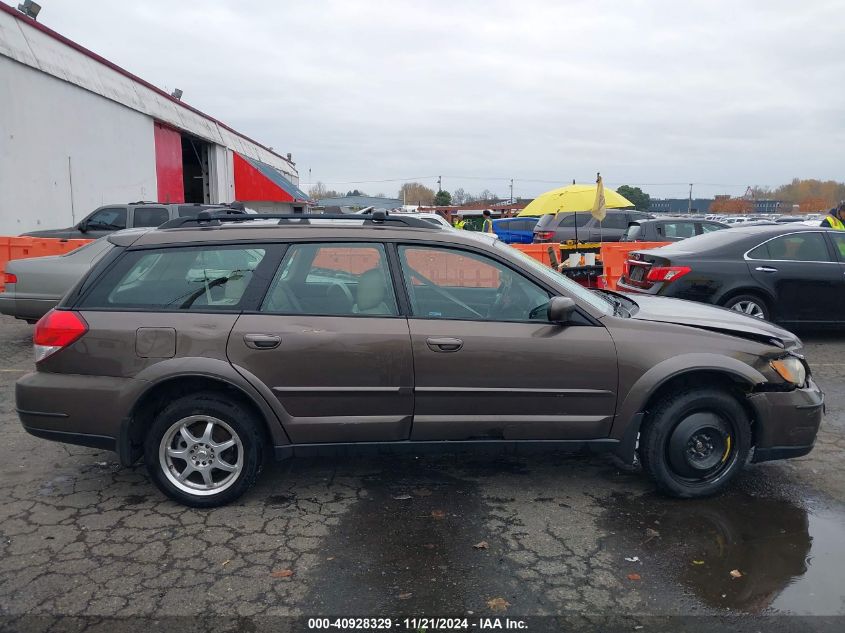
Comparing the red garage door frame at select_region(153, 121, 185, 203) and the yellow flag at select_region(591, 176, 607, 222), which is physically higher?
the red garage door frame at select_region(153, 121, 185, 203)

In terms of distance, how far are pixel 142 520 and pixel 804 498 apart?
3980 mm

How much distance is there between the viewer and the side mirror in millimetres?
3791

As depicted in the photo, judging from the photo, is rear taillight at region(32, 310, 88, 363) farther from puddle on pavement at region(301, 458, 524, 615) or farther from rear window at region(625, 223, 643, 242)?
rear window at region(625, 223, 643, 242)

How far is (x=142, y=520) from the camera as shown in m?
3.80

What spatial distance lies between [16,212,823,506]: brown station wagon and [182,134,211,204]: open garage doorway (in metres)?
25.1

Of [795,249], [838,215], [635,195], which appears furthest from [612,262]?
[635,195]

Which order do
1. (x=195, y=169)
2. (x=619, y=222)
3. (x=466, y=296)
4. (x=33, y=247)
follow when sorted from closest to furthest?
(x=466, y=296) → (x=33, y=247) → (x=619, y=222) → (x=195, y=169)

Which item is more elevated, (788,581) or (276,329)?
(276,329)

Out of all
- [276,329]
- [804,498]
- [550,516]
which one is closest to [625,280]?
[804,498]

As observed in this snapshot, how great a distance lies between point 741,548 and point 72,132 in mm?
17969

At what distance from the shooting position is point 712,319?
168 inches

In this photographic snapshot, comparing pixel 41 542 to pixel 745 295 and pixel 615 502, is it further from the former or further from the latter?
pixel 745 295

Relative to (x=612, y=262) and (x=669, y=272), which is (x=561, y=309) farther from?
(x=612, y=262)

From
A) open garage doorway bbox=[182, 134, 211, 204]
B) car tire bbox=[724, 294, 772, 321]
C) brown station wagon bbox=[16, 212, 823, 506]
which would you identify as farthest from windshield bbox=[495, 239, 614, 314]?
open garage doorway bbox=[182, 134, 211, 204]
